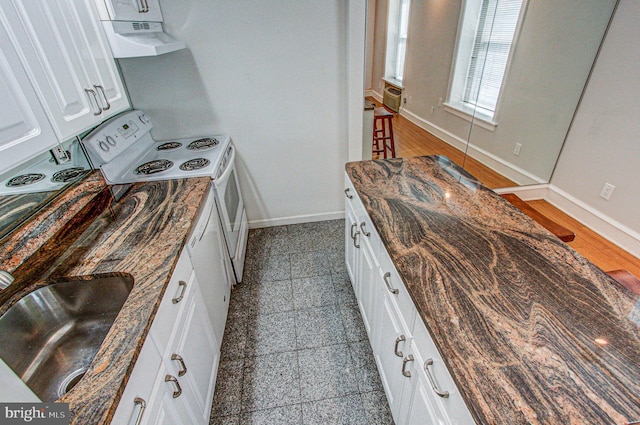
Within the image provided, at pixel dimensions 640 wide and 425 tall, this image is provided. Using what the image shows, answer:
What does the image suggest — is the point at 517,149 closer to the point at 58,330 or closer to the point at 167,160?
the point at 167,160

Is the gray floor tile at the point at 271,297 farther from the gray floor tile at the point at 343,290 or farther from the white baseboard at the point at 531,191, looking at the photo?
the white baseboard at the point at 531,191

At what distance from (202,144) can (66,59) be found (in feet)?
3.65

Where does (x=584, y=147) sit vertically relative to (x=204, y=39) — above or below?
below

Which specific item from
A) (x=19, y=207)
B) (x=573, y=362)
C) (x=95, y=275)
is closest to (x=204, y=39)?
(x=19, y=207)

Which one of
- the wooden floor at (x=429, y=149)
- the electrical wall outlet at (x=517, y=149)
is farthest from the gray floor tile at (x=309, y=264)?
the electrical wall outlet at (x=517, y=149)

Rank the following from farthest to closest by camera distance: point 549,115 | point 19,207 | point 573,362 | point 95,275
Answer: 1. point 549,115
2. point 19,207
3. point 95,275
4. point 573,362

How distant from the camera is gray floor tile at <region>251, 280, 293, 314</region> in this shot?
211 centimetres

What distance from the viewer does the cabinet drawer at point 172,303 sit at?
3.28 ft

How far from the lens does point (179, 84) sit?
88.1 inches

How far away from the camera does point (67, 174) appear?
1.53 meters

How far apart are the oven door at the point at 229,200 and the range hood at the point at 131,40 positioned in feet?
2.47

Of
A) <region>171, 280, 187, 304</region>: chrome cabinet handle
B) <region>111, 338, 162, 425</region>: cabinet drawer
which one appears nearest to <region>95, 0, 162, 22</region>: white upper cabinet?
<region>171, 280, 187, 304</region>: chrome cabinet handle

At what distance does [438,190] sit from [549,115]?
2.36 meters

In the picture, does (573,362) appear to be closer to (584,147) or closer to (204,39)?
(204,39)
